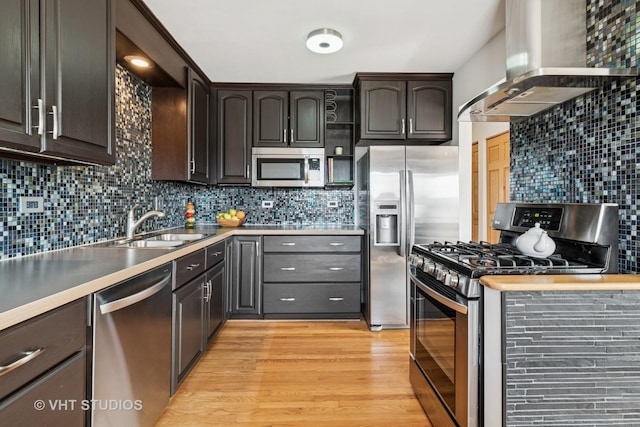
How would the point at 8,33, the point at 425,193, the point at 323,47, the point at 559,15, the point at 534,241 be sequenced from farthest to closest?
the point at 425,193 → the point at 323,47 → the point at 559,15 → the point at 534,241 → the point at 8,33

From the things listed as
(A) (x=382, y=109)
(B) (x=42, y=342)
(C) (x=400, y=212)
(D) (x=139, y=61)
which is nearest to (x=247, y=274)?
(C) (x=400, y=212)

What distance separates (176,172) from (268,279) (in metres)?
1.28

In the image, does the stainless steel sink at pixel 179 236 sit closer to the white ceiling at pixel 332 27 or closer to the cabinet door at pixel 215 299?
the cabinet door at pixel 215 299

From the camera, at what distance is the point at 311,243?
330 cm

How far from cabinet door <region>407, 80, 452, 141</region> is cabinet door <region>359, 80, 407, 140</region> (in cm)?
9

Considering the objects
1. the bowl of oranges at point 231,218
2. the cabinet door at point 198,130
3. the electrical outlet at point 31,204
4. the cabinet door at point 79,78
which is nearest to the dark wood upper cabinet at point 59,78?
the cabinet door at point 79,78

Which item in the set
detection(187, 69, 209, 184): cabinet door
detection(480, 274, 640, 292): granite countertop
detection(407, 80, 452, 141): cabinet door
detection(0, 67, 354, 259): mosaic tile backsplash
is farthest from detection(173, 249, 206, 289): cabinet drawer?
detection(407, 80, 452, 141): cabinet door

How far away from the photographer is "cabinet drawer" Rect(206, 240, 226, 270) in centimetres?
253

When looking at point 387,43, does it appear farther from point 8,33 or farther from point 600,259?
point 8,33

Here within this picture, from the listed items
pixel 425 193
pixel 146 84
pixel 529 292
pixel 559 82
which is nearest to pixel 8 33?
pixel 146 84

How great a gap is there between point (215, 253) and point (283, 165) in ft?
4.33

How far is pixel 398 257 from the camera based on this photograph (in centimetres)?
316

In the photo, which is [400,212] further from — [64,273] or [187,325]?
[64,273]

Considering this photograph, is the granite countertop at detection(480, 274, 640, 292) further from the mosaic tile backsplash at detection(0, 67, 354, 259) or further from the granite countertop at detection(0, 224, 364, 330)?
the mosaic tile backsplash at detection(0, 67, 354, 259)
